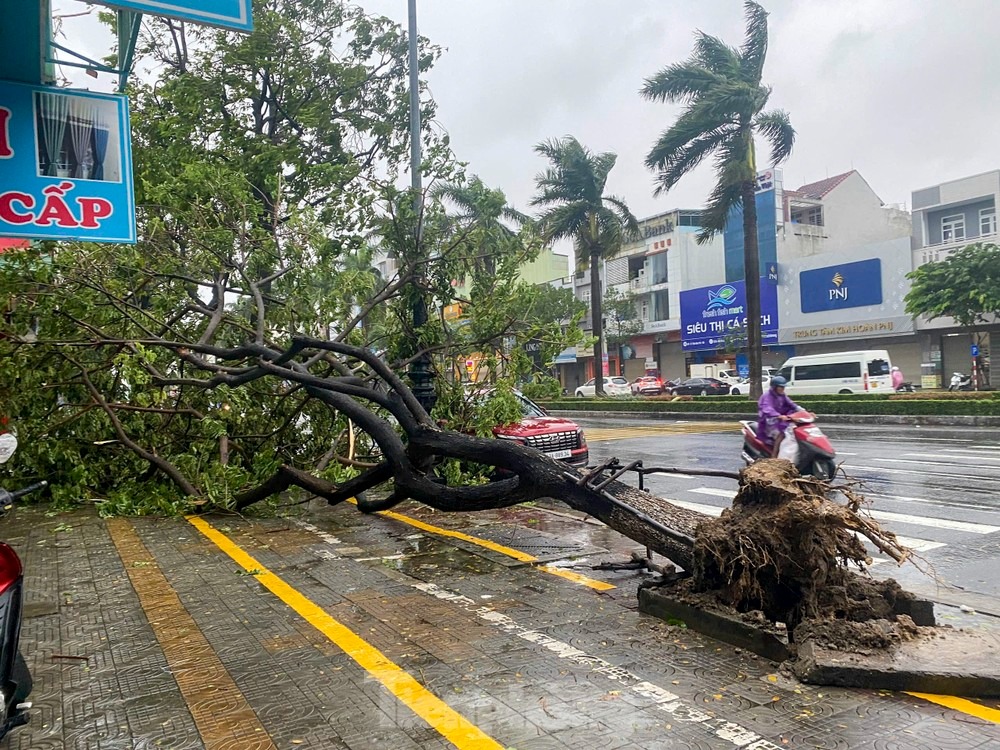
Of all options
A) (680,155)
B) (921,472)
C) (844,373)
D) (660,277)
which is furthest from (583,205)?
(921,472)

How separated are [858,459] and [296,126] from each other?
13078 mm

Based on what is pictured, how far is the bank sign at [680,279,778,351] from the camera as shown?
1563 inches

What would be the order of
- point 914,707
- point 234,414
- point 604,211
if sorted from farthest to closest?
point 604,211, point 234,414, point 914,707

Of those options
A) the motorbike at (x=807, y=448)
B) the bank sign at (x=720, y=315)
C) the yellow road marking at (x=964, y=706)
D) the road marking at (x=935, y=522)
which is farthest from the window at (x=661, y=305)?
the yellow road marking at (x=964, y=706)

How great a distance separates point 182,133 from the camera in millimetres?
14648

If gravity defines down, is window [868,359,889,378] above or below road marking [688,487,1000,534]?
above

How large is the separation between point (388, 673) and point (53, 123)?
18.6ft

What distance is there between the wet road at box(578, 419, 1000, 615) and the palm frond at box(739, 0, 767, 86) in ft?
37.0

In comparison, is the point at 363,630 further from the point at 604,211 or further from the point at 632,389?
the point at 632,389

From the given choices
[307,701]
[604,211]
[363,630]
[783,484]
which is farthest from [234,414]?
[604,211]

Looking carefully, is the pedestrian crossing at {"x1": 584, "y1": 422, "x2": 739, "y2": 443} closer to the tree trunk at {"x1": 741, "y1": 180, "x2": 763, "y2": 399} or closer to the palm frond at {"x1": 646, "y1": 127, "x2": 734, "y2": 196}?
the tree trunk at {"x1": 741, "y1": 180, "x2": 763, "y2": 399}

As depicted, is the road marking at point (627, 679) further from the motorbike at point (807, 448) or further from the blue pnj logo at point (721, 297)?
the blue pnj logo at point (721, 297)

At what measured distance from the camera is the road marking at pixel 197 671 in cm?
359

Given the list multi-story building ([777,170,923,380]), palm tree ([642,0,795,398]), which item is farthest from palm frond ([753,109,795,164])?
multi-story building ([777,170,923,380])
